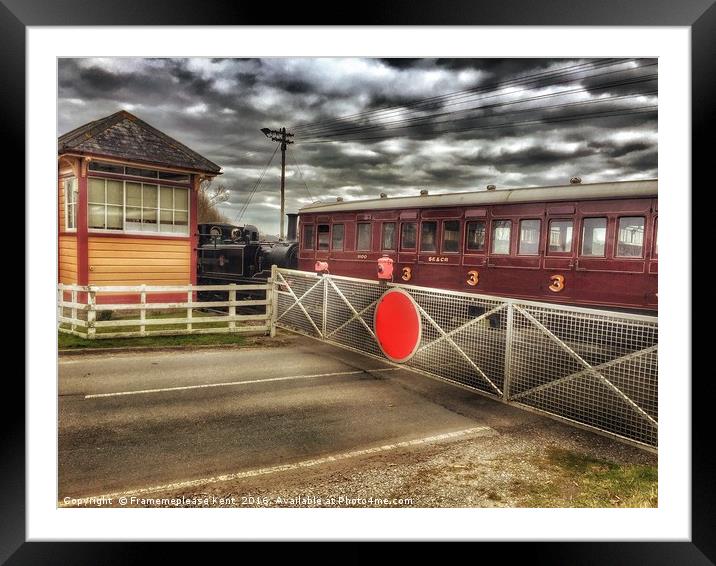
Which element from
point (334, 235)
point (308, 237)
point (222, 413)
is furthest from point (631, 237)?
point (222, 413)

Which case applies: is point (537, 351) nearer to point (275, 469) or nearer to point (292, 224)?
point (275, 469)

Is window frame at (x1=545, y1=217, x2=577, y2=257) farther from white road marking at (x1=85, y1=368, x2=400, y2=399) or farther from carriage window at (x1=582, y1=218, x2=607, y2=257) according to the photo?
white road marking at (x1=85, y1=368, x2=400, y2=399)

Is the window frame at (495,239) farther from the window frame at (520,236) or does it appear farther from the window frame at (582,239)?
the window frame at (582,239)

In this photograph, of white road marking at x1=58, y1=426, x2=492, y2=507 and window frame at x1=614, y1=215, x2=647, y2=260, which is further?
window frame at x1=614, y1=215, x2=647, y2=260

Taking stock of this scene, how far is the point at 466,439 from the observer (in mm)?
3809

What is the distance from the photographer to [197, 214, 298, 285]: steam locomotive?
5496mm

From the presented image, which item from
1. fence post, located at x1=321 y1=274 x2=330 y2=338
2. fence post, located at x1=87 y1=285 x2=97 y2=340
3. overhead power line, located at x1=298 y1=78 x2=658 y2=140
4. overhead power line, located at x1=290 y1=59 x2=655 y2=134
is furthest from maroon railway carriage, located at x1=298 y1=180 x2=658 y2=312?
fence post, located at x1=87 y1=285 x2=97 y2=340

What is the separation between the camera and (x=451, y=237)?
6398mm

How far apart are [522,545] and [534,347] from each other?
5.86 ft

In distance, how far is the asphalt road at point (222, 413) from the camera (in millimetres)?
3379

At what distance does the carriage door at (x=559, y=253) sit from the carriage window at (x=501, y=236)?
51 cm

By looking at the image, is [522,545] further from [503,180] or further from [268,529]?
[503,180]

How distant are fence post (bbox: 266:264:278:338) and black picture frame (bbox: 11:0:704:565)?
3652 millimetres
